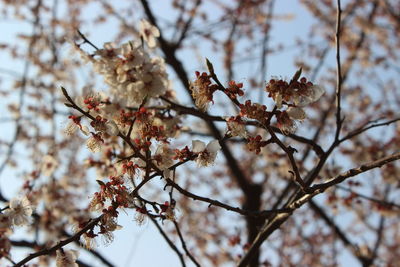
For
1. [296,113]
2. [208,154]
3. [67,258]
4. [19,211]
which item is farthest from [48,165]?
[296,113]

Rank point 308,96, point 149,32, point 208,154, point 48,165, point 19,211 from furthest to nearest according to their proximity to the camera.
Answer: point 48,165 < point 149,32 < point 19,211 < point 208,154 < point 308,96

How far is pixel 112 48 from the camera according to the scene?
9.25 ft

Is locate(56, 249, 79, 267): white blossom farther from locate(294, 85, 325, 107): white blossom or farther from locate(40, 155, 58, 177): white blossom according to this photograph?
locate(40, 155, 58, 177): white blossom

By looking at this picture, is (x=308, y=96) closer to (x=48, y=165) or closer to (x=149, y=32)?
(x=149, y=32)

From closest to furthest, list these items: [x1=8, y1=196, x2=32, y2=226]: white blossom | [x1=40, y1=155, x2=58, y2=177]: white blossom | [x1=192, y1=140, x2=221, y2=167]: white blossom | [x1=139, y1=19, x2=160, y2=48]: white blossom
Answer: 1. [x1=192, y1=140, x2=221, y2=167]: white blossom
2. [x1=8, y1=196, x2=32, y2=226]: white blossom
3. [x1=139, y1=19, x2=160, y2=48]: white blossom
4. [x1=40, y1=155, x2=58, y2=177]: white blossom

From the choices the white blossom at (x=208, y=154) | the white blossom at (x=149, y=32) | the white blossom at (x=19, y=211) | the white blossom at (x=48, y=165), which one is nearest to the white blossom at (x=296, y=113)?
the white blossom at (x=208, y=154)

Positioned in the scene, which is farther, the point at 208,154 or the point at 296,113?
the point at 208,154

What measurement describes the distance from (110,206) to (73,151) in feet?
24.7

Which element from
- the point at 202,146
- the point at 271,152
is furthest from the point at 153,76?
the point at 271,152

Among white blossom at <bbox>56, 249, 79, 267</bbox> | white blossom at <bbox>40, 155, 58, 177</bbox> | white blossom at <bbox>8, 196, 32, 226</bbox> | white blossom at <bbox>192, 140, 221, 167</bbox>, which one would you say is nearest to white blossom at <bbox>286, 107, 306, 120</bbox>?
white blossom at <bbox>192, 140, 221, 167</bbox>

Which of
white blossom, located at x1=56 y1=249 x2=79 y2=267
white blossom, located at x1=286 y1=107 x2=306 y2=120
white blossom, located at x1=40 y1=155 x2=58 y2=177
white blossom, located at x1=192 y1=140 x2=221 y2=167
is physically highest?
white blossom, located at x1=40 y1=155 x2=58 y2=177

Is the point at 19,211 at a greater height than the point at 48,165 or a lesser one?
lesser

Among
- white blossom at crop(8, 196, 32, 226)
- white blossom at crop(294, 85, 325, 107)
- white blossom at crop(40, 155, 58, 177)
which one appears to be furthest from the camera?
white blossom at crop(40, 155, 58, 177)

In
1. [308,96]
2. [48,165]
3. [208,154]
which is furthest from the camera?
[48,165]
